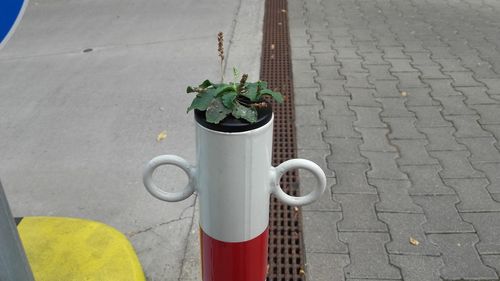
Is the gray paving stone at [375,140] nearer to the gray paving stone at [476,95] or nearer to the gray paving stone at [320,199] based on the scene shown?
the gray paving stone at [320,199]

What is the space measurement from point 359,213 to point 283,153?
0.78 m

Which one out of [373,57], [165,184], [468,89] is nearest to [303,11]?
[373,57]

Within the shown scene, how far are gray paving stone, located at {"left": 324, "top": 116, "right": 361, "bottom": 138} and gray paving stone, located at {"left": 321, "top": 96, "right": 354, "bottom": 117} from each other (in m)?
0.09

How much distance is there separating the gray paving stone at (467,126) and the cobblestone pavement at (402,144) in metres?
0.02

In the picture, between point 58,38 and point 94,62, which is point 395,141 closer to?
point 94,62

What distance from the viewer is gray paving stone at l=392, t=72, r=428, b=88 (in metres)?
4.10

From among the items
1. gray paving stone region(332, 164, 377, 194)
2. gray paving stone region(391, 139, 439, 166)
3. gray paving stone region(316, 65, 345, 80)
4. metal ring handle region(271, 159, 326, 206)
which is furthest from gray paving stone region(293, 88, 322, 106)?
metal ring handle region(271, 159, 326, 206)

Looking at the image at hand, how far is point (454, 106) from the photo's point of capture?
3729 millimetres

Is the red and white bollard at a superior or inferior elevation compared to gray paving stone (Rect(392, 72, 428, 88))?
superior

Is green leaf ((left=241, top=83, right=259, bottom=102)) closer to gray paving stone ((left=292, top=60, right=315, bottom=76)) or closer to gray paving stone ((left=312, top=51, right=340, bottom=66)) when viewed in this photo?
gray paving stone ((left=292, top=60, right=315, bottom=76))

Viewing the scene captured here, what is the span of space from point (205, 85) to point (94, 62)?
143 inches

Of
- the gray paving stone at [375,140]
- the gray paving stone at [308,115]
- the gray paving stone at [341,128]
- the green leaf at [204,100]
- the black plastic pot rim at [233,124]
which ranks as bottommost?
the gray paving stone at [308,115]

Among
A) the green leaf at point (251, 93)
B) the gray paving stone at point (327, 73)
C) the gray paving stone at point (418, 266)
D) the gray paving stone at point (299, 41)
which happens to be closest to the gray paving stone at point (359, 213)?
the gray paving stone at point (418, 266)

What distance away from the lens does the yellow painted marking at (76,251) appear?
2.07 meters
